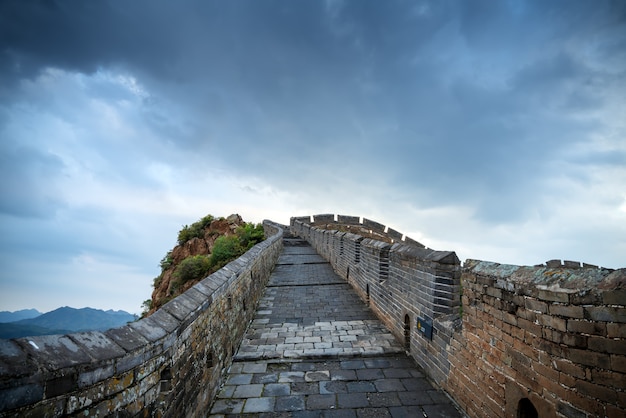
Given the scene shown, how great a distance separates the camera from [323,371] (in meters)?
4.29

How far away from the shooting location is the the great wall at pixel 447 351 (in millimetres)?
1565

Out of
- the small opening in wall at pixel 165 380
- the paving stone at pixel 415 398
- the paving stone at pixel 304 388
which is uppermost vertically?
the small opening in wall at pixel 165 380

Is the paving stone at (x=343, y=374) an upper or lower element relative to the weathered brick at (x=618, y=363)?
lower

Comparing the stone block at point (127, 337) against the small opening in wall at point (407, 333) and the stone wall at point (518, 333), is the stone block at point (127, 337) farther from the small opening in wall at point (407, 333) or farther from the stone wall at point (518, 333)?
the small opening in wall at point (407, 333)

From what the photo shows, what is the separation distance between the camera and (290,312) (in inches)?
273

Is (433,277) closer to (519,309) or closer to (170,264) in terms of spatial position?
(519,309)

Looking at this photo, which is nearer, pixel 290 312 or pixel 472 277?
pixel 472 277

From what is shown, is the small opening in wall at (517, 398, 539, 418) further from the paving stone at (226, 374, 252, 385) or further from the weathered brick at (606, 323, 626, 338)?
the paving stone at (226, 374, 252, 385)

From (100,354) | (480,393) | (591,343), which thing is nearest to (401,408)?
(480,393)

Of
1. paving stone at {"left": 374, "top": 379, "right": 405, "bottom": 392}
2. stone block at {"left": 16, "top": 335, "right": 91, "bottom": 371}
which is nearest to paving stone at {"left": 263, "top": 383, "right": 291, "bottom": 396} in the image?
paving stone at {"left": 374, "top": 379, "right": 405, "bottom": 392}

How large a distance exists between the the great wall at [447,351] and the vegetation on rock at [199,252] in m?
11.7

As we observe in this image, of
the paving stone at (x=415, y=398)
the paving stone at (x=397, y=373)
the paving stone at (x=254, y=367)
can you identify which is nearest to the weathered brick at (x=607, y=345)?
the paving stone at (x=415, y=398)

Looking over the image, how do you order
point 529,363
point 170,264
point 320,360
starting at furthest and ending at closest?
point 170,264 < point 320,360 < point 529,363

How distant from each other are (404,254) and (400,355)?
5.13 feet
